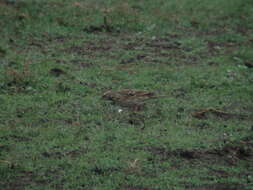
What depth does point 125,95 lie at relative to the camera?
23.1ft

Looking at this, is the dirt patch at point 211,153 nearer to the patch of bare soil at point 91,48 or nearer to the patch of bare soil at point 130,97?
the patch of bare soil at point 130,97

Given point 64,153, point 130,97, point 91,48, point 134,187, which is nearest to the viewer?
point 134,187

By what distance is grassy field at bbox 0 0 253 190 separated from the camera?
516 centimetres

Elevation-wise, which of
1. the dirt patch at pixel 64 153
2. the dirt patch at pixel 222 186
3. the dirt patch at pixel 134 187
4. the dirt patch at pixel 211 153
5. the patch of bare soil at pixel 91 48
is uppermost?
the patch of bare soil at pixel 91 48

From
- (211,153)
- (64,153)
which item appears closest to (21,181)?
(64,153)

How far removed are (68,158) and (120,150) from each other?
598 millimetres

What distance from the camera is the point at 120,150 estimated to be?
5.57 m

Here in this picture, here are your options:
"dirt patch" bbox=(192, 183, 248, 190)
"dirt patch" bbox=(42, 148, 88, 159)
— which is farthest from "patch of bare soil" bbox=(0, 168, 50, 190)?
"dirt patch" bbox=(192, 183, 248, 190)

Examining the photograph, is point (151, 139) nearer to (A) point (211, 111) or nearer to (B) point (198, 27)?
(A) point (211, 111)

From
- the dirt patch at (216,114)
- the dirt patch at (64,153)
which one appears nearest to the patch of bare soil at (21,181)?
the dirt patch at (64,153)

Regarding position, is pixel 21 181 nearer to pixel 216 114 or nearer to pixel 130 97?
pixel 130 97

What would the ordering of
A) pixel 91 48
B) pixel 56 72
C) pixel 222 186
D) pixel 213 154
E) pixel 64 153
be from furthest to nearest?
pixel 91 48, pixel 56 72, pixel 213 154, pixel 64 153, pixel 222 186

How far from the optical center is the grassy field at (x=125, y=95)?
5.16m

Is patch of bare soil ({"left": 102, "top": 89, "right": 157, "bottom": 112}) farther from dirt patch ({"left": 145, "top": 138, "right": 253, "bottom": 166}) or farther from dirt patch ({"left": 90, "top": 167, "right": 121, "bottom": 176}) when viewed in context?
dirt patch ({"left": 90, "top": 167, "right": 121, "bottom": 176})
